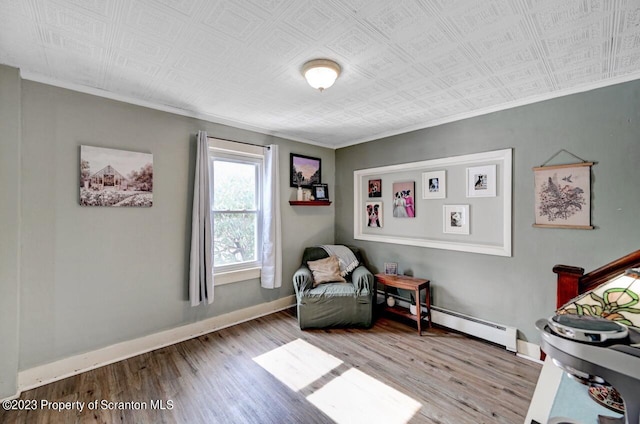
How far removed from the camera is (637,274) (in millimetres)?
896

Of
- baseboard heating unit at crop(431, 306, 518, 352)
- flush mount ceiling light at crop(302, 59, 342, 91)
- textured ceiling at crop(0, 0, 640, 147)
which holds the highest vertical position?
textured ceiling at crop(0, 0, 640, 147)

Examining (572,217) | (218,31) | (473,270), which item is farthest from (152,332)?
(572,217)

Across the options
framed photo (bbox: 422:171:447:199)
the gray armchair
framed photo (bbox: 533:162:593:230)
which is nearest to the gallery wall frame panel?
framed photo (bbox: 422:171:447:199)

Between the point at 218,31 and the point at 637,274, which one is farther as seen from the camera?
the point at 218,31

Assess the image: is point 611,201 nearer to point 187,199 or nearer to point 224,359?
point 224,359

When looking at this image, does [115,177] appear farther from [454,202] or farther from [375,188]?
[454,202]

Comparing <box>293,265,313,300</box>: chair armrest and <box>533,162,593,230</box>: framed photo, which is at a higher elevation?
<box>533,162,593,230</box>: framed photo

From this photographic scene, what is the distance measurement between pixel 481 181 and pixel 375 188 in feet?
4.59

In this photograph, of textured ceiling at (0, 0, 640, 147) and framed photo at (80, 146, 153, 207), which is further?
framed photo at (80, 146, 153, 207)

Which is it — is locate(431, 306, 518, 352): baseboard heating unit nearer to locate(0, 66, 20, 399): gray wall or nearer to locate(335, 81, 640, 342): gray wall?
locate(335, 81, 640, 342): gray wall

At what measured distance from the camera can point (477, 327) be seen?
290 cm

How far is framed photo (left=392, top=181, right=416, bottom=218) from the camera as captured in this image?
3537 millimetres

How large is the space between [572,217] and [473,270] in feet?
3.29

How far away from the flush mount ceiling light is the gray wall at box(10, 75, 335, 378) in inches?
65.8
